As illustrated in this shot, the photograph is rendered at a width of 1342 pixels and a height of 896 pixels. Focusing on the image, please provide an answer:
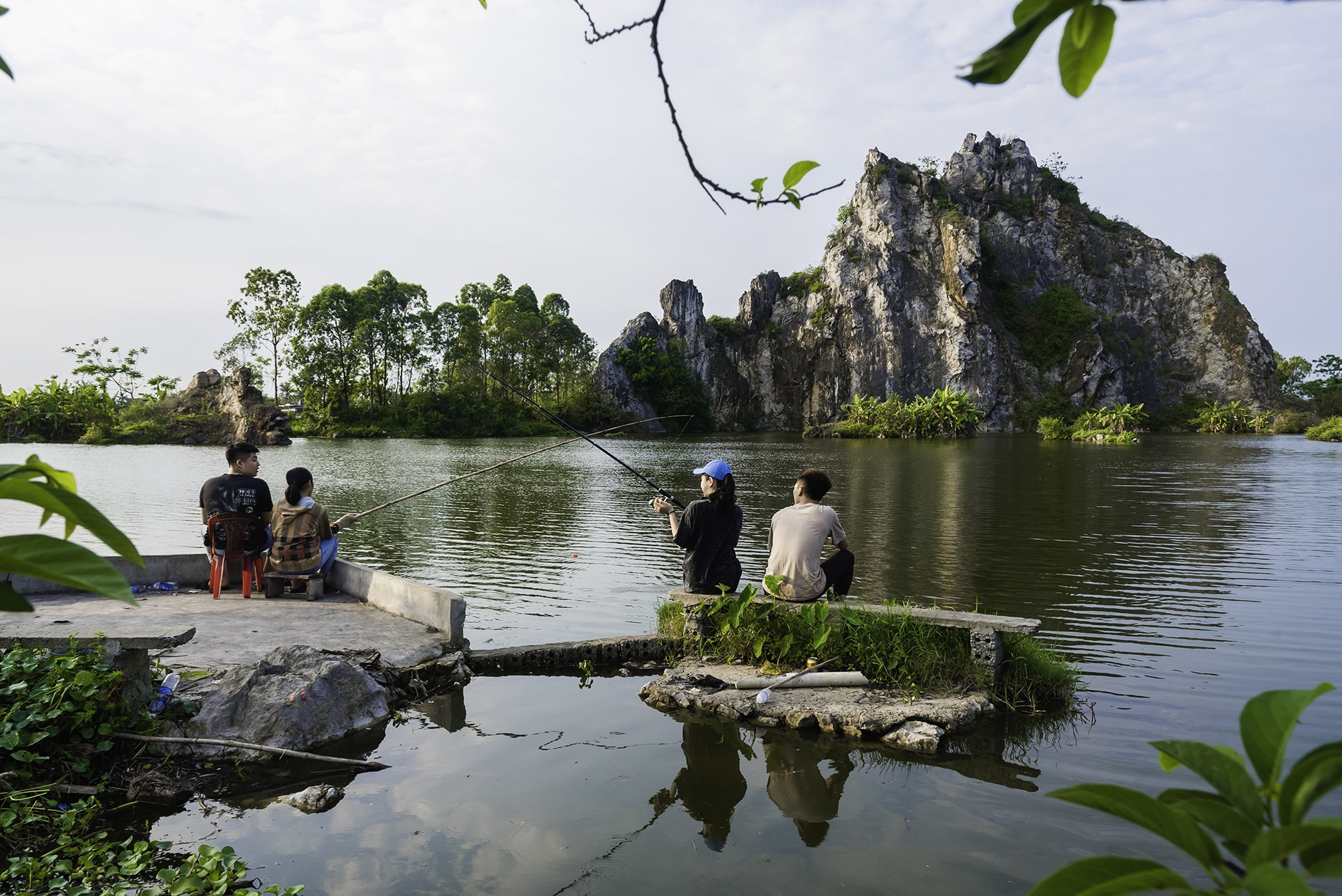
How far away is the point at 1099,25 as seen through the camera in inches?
30.4

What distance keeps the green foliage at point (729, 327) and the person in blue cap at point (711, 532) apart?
86.6 metres

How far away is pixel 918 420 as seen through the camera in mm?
63750

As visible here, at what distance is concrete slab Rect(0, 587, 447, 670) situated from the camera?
629 centimetres

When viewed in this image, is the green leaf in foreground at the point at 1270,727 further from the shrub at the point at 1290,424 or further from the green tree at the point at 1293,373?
the green tree at the point at 1293,373

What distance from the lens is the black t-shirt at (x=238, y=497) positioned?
799 cm

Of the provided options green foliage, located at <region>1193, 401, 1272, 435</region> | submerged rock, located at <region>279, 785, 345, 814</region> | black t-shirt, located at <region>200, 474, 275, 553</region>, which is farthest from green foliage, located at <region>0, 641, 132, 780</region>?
green foliage, located at <region>1193, 401, 1272, 435</region>

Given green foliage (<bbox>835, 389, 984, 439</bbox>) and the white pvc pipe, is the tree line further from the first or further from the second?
the white pvc pipe

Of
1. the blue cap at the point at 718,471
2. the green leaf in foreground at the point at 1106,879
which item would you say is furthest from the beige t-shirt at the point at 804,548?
the green leaf in foreground at the point at 1106,879

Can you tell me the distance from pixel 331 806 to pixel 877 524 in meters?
15.0

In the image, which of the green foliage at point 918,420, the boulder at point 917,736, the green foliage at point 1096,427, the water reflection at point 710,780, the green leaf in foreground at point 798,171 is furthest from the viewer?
the green foliage at point 918,420

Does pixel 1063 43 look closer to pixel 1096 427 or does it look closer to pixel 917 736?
pixel 917 736

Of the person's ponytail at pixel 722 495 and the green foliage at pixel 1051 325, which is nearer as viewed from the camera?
the person's ponytail at pixel 722 495

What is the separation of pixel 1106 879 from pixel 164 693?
6.16 meters

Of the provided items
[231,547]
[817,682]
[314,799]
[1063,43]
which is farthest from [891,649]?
[1063,43]
